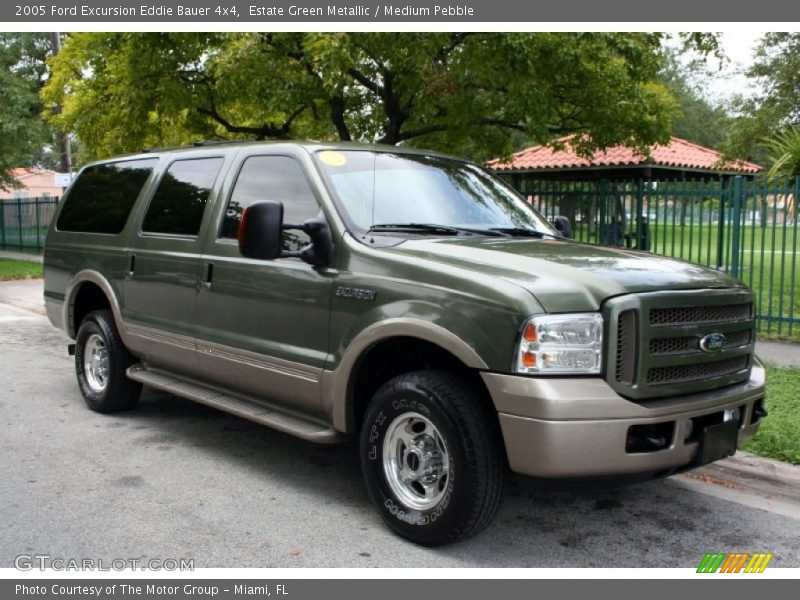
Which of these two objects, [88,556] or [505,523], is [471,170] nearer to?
[505,523]

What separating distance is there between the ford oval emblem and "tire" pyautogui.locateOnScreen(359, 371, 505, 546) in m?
1.08

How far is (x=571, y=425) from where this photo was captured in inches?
145

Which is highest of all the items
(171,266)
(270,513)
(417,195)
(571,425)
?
(417,195)

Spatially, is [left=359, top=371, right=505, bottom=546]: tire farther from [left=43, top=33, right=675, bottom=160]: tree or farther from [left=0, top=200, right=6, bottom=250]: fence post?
[left=0, top=200, right=6, bottom=250]: fence post

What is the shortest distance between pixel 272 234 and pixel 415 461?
4.64 feet

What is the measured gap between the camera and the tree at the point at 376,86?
32.7 ft

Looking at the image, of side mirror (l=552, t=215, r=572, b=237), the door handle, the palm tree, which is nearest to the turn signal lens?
side mirror (l=552, t=215, r=572, b=237)

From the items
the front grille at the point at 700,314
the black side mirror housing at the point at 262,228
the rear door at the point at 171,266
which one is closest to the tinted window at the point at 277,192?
the rear door at the point at 171,266

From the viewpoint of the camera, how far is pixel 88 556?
4.05 meters

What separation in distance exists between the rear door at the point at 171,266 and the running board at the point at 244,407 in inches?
4.3

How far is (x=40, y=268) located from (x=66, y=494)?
17.5m

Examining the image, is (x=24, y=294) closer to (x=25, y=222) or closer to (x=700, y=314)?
(x=25, y=222)

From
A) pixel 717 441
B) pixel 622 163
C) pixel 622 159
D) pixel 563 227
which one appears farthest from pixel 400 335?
pixel 622 159

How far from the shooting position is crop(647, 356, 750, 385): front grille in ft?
12.9
